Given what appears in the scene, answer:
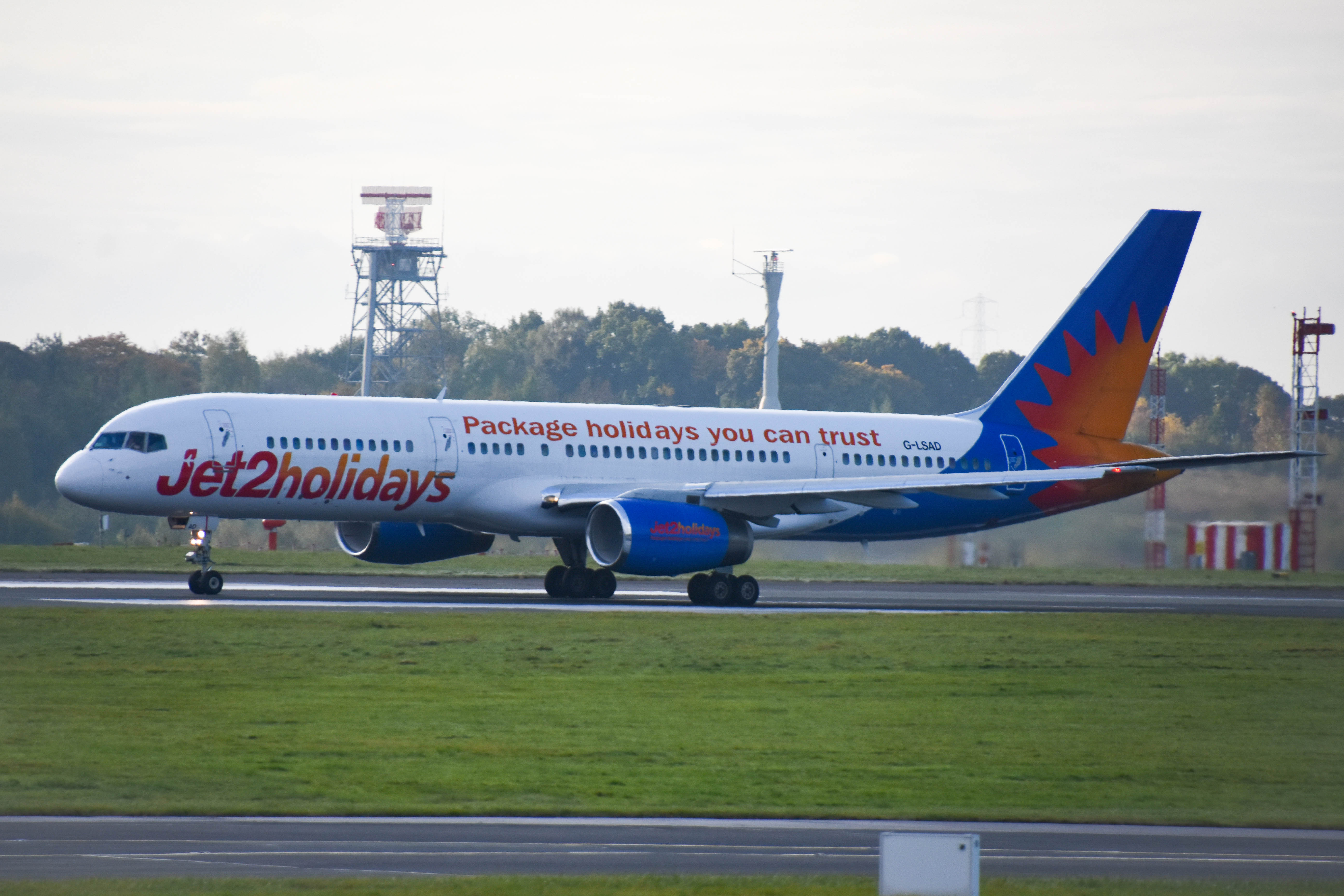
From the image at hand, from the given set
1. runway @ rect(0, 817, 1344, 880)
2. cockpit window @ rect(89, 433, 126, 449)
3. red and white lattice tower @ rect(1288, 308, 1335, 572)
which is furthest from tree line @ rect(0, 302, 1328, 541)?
runway @ rect(0, 817, 1344, 880)

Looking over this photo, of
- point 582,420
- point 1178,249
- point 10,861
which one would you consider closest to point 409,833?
point 10,861

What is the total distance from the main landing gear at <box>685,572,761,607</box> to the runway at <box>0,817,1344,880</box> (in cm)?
2318

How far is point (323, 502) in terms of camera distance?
119 ft

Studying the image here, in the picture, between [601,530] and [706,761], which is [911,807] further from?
[601,530]

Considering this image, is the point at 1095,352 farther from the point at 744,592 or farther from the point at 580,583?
the point at 580,583

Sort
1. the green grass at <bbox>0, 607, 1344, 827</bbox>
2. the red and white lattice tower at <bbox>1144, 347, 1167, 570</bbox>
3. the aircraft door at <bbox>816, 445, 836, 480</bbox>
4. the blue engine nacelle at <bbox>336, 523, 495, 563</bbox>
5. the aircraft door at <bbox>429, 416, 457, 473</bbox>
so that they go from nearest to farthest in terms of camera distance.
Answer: the green grass at <bbox>0, 607, 1344, 827</bbox>, the aircraft door at <bbox>429, 416, 457, 473</bbox>, the blue engine nacelle at <bbox>336, 523, 495, 563</bbox>, the aircraft door at <bbox>816, 445, 836, 480</bbox>, the red and white lattice tower at <bbox>1144, 347, 1167, 570</bbox>

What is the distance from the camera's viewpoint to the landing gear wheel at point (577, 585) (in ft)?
126

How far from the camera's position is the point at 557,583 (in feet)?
127

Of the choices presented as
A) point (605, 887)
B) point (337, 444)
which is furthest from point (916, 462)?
point (605, 887)

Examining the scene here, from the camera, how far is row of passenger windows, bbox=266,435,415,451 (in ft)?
117

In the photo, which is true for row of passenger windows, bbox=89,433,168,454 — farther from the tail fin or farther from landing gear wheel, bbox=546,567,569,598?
the tail fin

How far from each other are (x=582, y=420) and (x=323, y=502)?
21.2 feet

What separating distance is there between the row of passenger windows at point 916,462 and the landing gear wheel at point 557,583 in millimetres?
7823

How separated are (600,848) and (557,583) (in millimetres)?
25703
